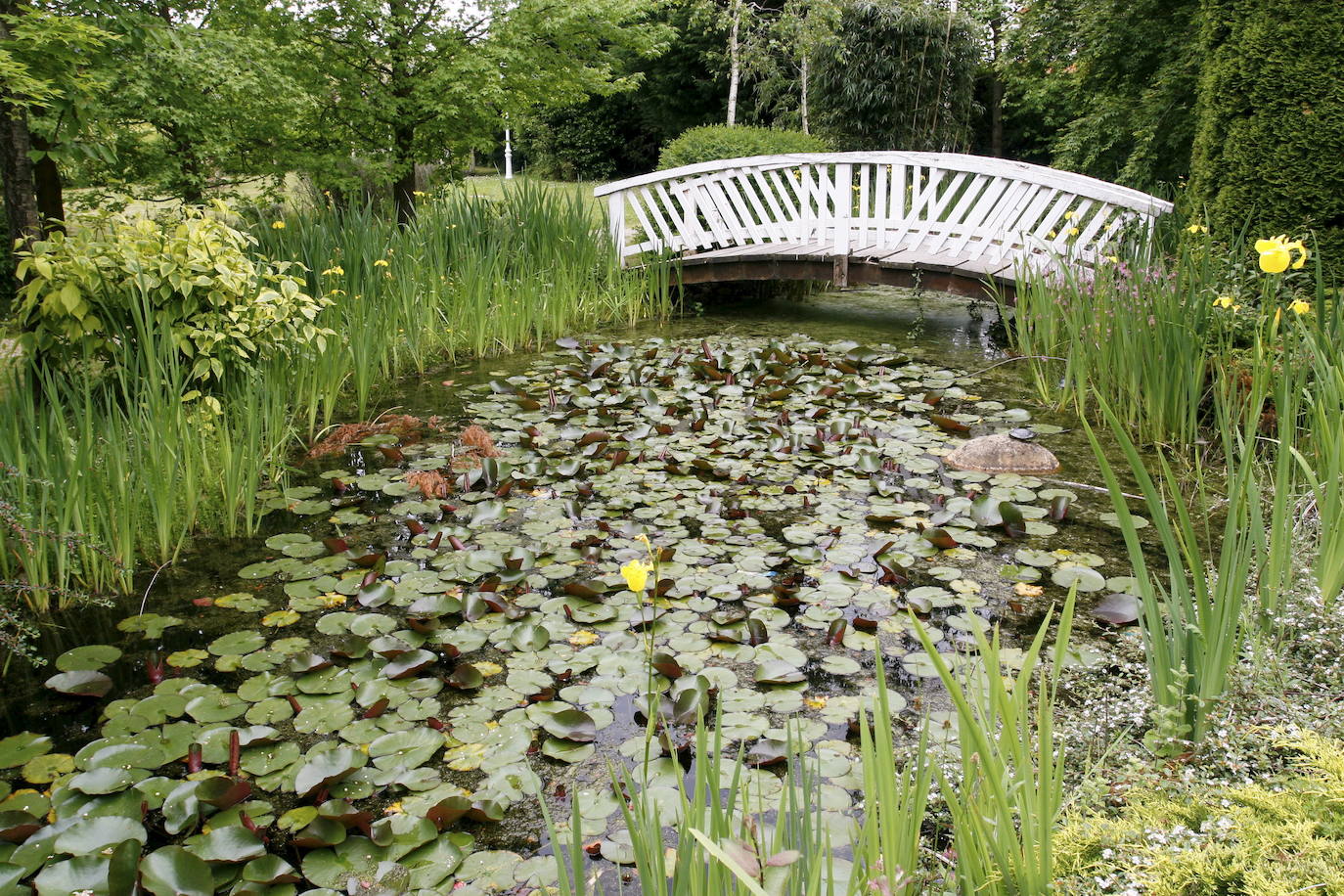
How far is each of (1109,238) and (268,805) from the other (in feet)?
16.5

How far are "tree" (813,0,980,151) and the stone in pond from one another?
9.50 meters

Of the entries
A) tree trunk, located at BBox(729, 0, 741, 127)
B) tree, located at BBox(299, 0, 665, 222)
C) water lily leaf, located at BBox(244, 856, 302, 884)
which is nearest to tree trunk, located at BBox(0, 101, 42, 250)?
water lily leaf, located at BBox(244, 856, 302, 884)

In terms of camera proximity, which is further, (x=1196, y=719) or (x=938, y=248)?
(x=938, y=248)

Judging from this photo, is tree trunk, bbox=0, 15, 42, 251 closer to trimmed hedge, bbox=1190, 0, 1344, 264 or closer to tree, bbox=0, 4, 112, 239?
tree, bbox=0, 4, 112, 239

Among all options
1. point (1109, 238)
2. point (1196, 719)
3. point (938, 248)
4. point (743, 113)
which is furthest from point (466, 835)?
point (743, 113)

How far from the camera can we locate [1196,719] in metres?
1.44

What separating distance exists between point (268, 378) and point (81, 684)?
1514 mm

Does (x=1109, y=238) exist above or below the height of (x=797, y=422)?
above

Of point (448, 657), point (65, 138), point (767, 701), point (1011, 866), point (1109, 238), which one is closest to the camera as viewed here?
point (1011, 866)

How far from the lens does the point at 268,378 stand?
3.24 m

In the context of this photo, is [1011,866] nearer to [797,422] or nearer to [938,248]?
[797,422]

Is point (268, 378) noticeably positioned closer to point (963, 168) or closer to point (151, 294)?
point (151, 294)

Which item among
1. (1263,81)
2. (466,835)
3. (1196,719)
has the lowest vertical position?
(466,835)

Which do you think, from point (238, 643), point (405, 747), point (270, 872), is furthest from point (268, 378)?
point (270, 872)
